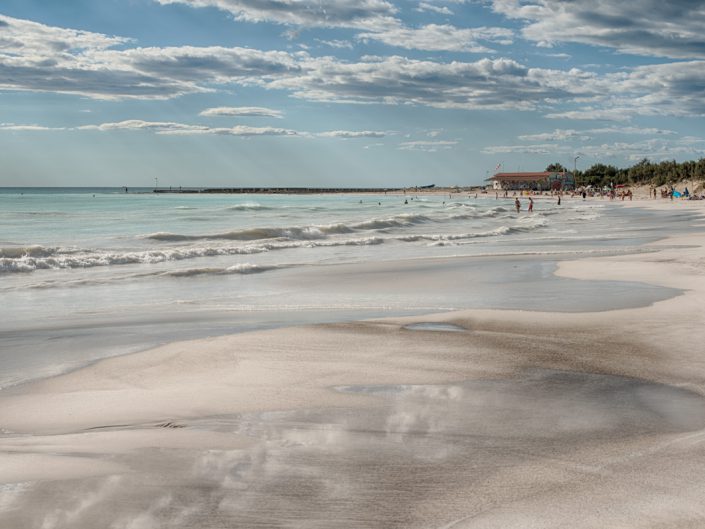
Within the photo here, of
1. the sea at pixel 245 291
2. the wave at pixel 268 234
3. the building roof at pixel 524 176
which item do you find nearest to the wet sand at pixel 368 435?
the sea at pixel 245 291

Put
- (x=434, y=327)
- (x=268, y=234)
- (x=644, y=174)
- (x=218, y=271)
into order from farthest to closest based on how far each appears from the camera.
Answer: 1. (x=644, y=174)
2. (x=268, y=234)
3. (x=218, y=271)
4. (x=434, y=327)

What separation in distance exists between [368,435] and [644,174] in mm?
139227

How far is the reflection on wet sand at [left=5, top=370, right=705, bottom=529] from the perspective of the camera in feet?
12.6

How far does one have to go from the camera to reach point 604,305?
11445mm

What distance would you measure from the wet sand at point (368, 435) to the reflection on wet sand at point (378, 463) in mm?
16

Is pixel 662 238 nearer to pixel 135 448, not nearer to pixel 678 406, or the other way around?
pixel 678 406

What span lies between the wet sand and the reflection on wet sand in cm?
2

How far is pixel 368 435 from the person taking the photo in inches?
202

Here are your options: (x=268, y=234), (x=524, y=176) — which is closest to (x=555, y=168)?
(x=524, y=176)

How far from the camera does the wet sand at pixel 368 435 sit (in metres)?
3.90

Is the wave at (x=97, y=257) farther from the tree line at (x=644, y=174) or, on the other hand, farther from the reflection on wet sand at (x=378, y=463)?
the tree line at (x=644, y=174)

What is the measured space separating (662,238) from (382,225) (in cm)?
1958

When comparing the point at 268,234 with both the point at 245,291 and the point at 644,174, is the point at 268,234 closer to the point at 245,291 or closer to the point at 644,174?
the point at 245,291

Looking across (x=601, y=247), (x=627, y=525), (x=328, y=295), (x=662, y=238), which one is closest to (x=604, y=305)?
(x=328, y=295)
